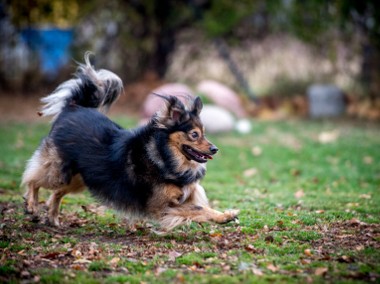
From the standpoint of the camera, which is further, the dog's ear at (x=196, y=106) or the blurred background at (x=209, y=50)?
the blurred background at (x=209, y=50)

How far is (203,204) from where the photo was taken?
681 cm

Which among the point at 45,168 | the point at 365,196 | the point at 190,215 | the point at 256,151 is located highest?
the point at 256,151

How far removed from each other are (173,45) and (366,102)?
Result: 293 inches

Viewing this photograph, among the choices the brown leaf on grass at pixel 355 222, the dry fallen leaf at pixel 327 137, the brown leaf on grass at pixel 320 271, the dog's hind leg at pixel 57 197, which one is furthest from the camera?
the dry fallen leaf at pixel 327 137

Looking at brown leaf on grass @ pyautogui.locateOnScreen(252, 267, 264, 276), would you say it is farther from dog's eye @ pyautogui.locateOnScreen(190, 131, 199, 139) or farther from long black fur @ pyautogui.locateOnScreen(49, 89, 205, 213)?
dog's eye @ pyautogui.locateOnScreen(190, 131, 199, 139)

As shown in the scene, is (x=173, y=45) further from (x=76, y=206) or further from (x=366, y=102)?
A: (x=76, y=206)

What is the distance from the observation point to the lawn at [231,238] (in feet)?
17.8

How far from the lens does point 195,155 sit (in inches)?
258

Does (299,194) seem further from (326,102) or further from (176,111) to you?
(326,102)

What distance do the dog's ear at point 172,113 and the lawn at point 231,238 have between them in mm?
1440

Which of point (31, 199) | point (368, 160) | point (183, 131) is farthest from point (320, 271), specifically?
point (368, 160)

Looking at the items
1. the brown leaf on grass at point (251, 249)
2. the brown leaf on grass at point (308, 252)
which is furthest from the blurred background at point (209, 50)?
the brown leaf on grass at point (308, 252)

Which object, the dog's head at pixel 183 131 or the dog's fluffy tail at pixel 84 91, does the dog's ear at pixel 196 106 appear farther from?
the dog's fluffy tail at pixel 84 91

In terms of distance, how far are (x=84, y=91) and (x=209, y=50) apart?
13183 millimetres
